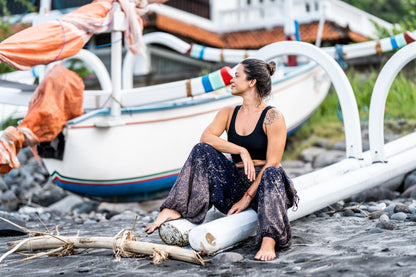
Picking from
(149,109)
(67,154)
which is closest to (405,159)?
(149,109)

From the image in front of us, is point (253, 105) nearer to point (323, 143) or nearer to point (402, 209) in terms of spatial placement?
point (402, 209)

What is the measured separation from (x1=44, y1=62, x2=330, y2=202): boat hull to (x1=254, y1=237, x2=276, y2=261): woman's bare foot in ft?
7.42

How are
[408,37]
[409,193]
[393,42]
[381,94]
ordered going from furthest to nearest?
[393,42]
[408,37]
[409,193]
[381,94]

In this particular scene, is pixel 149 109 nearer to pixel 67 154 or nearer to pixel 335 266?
pixel 67 154

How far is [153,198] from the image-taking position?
547 centimetres

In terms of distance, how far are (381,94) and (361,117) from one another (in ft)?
11.5

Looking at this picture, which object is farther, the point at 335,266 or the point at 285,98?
the point at 285,98

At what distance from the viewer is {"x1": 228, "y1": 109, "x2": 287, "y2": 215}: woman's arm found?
9.33 ft

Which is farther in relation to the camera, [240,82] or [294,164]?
[294,164]

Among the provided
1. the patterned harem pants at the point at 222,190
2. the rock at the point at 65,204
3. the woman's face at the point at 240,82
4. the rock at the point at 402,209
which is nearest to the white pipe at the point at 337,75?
the rock at the point at 402,209

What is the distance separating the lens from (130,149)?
4.95 m

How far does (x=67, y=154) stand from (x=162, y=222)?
223 centimetres

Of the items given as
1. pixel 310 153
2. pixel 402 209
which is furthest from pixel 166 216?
pixel 310 153

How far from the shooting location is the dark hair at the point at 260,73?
2.98 m
